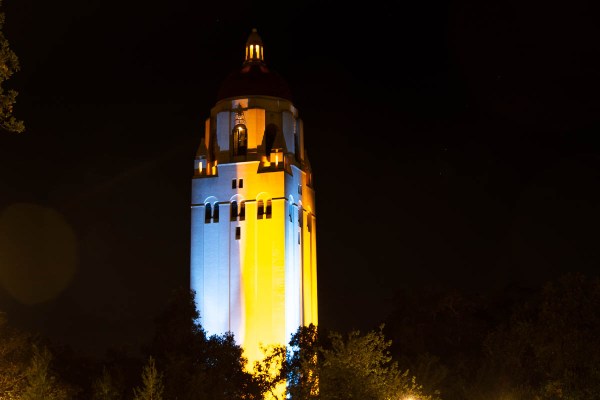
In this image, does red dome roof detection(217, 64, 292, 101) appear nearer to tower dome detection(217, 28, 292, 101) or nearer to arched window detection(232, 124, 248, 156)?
tower dome detection(217, 28, 292, 101)

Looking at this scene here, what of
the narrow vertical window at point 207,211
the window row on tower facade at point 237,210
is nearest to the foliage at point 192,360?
the window row on tower facade at point 237,210

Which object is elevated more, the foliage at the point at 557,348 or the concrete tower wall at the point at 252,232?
the concrete tower wall at the point at 252,232

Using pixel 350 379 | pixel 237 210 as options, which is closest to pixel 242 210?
pixel 237 210

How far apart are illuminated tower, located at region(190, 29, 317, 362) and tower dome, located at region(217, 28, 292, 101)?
0.32 feet

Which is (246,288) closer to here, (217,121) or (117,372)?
(217,121)

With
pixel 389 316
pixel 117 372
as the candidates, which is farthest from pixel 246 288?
pixel 117 372

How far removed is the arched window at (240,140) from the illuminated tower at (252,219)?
74 mm

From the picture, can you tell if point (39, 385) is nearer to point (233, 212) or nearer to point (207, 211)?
point (233, 212)

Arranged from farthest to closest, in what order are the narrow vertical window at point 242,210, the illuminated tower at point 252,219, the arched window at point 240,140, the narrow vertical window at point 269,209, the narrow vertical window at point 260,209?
the arched window at point 240,140
the narrow vertical window at point 242,210
the narrow vertical window at point 260,209
the narrow vertical window at point 269,209
the illuminated tower at point 252,219

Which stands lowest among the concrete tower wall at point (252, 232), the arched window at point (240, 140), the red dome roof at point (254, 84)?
the concrete tower wall at point (252, 232)

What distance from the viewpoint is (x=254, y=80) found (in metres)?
83.4

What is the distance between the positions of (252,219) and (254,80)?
11.3 metres

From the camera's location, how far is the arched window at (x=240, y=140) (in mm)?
81500

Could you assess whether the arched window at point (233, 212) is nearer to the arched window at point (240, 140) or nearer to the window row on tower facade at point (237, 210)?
the window row on tower facade at point (237, 210)
